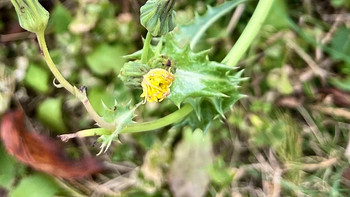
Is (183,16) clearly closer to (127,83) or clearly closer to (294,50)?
(294,50)

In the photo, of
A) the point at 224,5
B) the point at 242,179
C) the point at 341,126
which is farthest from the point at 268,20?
the point at 242,179

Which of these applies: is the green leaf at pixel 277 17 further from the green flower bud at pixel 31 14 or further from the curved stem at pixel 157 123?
the green flower bud at pixel 31 14

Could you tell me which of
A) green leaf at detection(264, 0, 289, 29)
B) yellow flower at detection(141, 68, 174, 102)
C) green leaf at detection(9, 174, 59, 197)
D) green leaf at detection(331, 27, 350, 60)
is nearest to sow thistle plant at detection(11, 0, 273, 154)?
yellow flower at detection(141, 68, 174, 102)

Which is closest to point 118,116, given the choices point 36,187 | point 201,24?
point 201,24

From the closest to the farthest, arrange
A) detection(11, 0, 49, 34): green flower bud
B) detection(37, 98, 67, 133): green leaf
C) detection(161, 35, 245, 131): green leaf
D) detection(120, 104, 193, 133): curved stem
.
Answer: detection(11, 0, 49, 34): green flower bud < detection(120, 104, 193, 133): curved stem < detection(161, 35, 245, 131): green leaf < detection(37, 98, 67, 133): green leaf

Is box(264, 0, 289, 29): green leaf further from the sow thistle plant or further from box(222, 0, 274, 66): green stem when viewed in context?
box(222, 0, 274, 66): green stem

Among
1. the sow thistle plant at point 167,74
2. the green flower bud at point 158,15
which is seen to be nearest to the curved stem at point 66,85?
the sow thistle plant at point 167,74

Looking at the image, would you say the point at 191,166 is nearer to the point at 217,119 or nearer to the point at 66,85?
the point at 217,119
